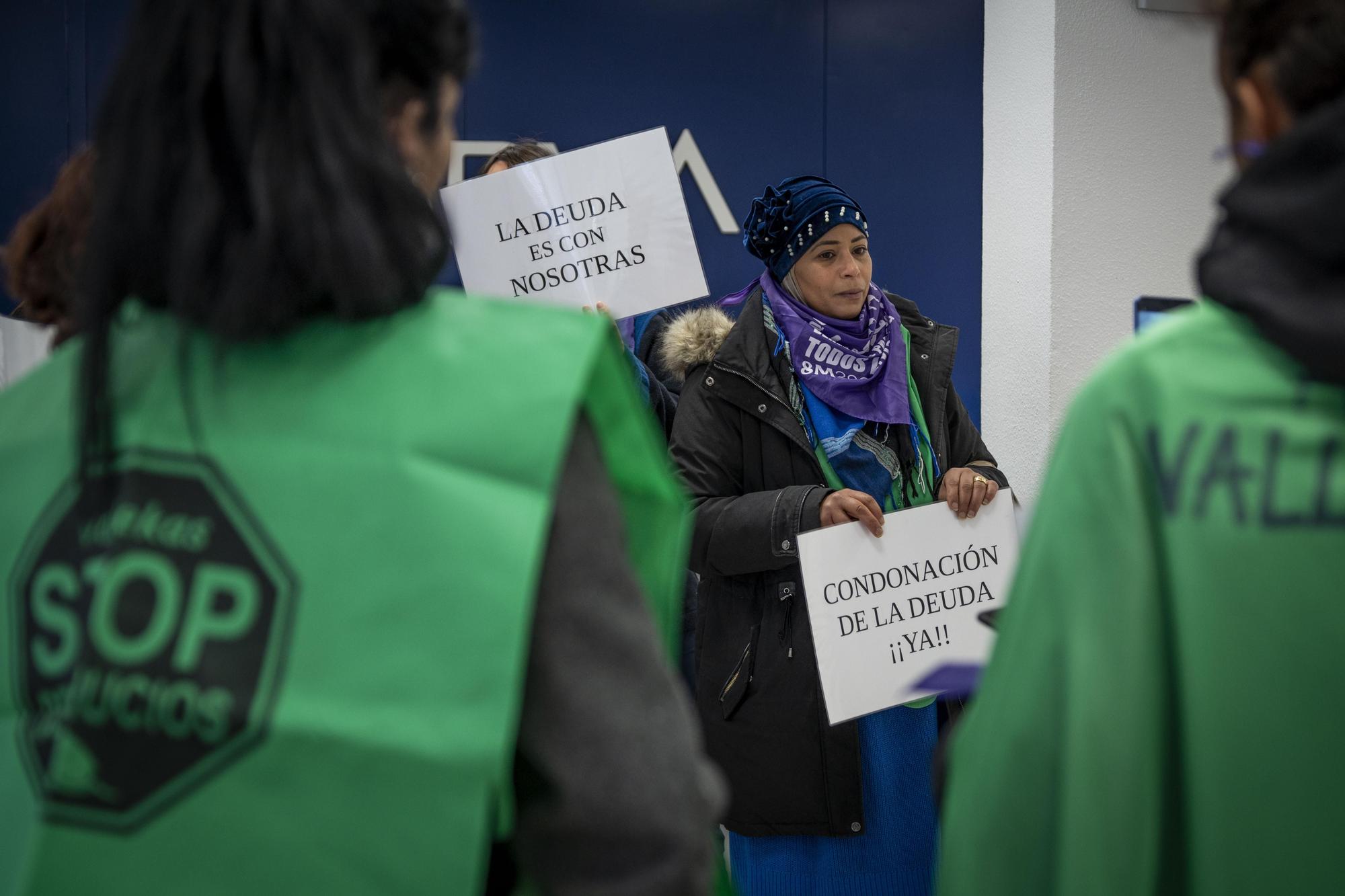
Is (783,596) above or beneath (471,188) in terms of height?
beneath

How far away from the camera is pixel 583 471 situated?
98cm

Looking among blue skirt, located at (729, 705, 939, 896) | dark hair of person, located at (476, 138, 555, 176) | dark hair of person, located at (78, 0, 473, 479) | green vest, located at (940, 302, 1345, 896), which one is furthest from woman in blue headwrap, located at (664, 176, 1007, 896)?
dark hair of person, located at (78, 0, 473, 479)

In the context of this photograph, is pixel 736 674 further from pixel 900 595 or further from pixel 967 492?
pixel 967 492

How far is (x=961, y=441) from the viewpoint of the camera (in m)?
2.84

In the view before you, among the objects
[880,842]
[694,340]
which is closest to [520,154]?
[694,340]

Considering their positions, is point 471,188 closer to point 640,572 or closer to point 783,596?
point 783,596

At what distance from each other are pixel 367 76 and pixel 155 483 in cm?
37

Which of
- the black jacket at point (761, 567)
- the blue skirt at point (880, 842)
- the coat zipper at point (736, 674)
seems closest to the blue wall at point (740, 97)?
the black jacket at point (761, 567)

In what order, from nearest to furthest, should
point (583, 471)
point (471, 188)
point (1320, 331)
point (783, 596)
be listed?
point (1320, 331) → point (583, 471) → point (783, 596) → point (471, 188)

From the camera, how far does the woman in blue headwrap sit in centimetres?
255

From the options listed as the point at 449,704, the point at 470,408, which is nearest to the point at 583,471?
the point at 470,408

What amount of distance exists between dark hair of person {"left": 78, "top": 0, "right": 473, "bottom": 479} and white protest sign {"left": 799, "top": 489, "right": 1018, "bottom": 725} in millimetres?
1643

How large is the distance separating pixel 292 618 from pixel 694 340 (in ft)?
6.73

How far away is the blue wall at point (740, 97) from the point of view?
401cm
